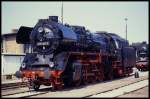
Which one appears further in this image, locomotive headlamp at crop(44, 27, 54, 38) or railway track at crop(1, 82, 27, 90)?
railway track at crop(1, 82, 27, 90)

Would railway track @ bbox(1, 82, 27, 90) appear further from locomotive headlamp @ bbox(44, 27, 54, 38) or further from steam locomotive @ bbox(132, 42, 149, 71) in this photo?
steam locomotive @ bbox(132, 42, 149, 71)

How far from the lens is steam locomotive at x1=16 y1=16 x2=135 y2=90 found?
15242 millimetres

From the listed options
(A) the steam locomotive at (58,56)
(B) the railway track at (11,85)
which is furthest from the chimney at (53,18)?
(B) the railway track at (11,85)

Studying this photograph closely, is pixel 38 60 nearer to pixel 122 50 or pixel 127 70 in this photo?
pixel 122 50

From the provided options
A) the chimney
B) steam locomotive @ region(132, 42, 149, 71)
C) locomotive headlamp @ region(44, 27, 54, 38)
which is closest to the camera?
locomotive headlamp @ region(44, 27, 54, 38)

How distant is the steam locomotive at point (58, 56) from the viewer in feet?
50.0

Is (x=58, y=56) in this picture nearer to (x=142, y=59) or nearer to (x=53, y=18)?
(x=53, y=18)

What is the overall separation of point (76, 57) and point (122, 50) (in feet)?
27.2

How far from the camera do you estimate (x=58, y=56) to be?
15477 mm

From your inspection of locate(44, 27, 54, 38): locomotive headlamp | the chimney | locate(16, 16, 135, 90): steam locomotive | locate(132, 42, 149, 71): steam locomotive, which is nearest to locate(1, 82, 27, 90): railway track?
locate(16, 16, 135, 90): steam locomotive

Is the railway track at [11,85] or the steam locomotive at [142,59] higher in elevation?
the steam locomotive at [142,59]

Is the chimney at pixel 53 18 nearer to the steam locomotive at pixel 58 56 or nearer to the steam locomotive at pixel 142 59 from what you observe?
the steam locomotive at pixel 58 56

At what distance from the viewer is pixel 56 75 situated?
14.7 m

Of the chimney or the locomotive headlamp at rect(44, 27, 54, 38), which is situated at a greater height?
the chimney
